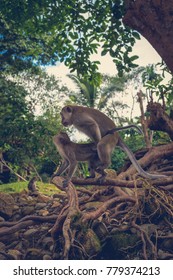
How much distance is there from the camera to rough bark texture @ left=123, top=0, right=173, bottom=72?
28.4 ft

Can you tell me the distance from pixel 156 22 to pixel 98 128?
2161 millimetres

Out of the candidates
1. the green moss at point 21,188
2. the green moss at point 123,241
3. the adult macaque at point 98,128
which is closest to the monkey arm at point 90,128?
the adult macaque at point 98,128

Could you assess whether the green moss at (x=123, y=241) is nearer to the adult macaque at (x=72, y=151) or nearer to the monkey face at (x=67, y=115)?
the adult macaque at (x=72, y=151)

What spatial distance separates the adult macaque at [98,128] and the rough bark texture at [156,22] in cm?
156

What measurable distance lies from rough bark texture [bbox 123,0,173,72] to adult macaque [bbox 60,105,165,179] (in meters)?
1.56

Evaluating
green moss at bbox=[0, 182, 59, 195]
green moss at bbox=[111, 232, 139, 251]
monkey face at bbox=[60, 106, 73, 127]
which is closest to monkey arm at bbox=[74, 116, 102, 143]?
monkey face at bbox=[60, 106, 73, 127]

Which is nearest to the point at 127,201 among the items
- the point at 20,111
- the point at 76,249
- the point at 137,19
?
the point at 76,249

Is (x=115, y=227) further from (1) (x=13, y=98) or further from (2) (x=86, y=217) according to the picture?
(1) (x=13, y=98)

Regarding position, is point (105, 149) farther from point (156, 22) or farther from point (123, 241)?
point (123, 241)

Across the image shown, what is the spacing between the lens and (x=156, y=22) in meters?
8.76

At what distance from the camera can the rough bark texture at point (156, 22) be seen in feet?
28.4

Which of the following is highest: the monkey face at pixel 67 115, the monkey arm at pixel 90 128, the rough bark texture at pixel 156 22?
the rough bark texture at pixel 156 22

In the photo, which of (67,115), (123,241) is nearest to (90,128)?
(67,115)

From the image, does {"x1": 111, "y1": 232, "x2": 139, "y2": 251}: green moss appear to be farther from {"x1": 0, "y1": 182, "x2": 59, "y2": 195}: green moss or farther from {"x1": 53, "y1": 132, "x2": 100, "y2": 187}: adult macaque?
{"x1": 0, "y1": 182, "x2": 59, "y2": 195}: green moss
